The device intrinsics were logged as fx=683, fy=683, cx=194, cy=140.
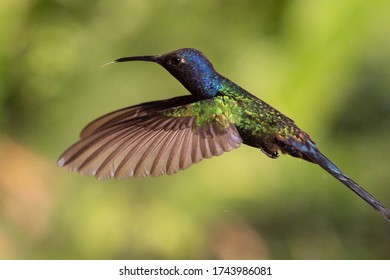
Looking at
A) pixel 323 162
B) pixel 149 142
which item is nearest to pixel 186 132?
pixel 149 142

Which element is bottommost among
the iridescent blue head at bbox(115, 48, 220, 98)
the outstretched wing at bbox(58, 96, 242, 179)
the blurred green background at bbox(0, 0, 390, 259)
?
the outstretched wing at bbox(58, 96, 242, 179)

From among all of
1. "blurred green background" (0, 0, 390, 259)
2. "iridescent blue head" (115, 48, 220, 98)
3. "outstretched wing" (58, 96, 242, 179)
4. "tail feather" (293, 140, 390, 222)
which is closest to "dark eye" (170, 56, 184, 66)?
"iridescent blue head" (115, 48, 220, 98)

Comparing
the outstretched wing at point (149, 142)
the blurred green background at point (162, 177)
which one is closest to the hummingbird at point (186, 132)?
the outstretched wing at point (149, 142)

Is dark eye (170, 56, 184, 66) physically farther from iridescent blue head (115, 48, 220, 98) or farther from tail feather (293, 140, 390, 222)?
tail feather (293, 140, 390, 222)
